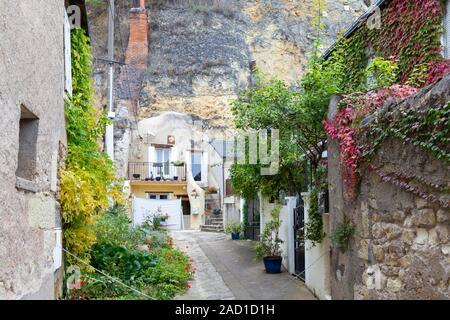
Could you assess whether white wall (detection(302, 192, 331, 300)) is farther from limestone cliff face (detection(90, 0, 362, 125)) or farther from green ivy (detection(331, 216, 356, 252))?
limestone cliff face (detection(90, 0, 362, 125))

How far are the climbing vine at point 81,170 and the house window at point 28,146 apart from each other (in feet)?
4.02

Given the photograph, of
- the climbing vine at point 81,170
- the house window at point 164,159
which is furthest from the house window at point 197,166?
the climbing vine at point 81,170

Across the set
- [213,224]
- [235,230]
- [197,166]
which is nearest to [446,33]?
[235,230]

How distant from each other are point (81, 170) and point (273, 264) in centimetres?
534

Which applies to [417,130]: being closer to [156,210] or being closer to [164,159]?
[156,210]

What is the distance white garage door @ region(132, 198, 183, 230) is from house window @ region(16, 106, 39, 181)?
15.8 m

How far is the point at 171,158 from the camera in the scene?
30.2m

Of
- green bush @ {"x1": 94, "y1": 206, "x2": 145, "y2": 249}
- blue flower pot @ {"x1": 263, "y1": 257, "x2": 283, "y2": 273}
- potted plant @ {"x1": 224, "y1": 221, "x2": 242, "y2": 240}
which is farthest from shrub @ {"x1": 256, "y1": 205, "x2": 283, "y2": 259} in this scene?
potted plant @ {"x1": 224, "y1": 221, "x2": 242, "y2": 240}

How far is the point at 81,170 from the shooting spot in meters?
6.17

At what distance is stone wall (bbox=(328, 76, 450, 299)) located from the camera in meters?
3.40

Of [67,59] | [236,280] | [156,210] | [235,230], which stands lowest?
[236,280]
